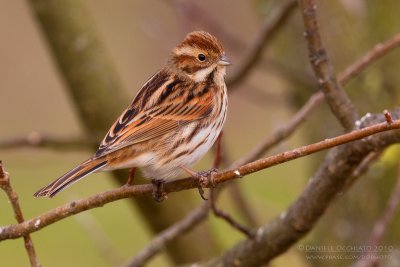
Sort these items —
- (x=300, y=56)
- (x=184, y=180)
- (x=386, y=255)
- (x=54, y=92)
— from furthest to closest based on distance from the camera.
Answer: (x=54, y=92) < (x=300, y=56) < (x=386, y=255) < (x=184, y=180)

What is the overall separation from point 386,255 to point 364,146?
178 centimetres

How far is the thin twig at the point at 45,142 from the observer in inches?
224

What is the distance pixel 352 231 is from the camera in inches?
240

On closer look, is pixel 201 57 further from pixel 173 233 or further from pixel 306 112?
pixel 173 233

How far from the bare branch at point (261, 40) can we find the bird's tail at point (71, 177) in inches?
72.8

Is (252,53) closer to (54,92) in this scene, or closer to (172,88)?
(172,88)

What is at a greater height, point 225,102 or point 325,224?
point 225,102

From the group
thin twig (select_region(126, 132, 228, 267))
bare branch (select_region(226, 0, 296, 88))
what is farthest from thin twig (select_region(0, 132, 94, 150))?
bare branch (select_region(226, 0, 296, 88))

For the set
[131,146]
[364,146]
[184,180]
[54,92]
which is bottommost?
[364,146]

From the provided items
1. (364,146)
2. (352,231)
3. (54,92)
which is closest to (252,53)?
(352,231)

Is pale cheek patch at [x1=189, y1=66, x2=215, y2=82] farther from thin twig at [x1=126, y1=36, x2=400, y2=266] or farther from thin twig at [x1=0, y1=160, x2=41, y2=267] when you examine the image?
thin twig at [x1=0, y1=160, x2=41, y2=267]

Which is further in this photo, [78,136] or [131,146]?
[78,136]

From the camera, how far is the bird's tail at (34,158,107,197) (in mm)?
3955

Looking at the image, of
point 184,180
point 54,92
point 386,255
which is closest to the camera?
point 184,180
